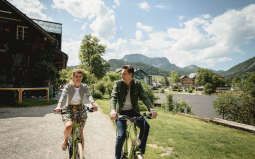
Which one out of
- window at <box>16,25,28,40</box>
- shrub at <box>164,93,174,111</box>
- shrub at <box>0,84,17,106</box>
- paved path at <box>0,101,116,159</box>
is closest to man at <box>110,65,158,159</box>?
paved path at <box>0,101,116,159</box>

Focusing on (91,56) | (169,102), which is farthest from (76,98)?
(91,56)

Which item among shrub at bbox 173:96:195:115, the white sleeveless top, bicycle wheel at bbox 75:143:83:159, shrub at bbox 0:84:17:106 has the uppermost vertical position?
the white sleeveless top

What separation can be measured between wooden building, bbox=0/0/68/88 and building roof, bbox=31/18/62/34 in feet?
24.4

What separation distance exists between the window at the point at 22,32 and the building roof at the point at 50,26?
7.30m

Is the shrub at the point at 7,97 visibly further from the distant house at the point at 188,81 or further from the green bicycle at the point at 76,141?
the distant house at the point at 188,81

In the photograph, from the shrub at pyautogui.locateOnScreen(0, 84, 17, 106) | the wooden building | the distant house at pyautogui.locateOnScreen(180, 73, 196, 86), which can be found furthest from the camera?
the distant house at pyautogui.locateOnScreen(180, 73, 196, 86)

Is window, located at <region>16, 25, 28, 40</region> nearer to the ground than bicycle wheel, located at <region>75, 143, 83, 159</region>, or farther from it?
farther from it

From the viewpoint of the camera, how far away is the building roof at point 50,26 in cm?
2135

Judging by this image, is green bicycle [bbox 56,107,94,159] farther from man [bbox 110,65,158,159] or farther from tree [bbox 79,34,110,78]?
tree [bbox 79,34,110,78]

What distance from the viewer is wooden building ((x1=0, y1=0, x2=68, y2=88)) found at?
500 inches

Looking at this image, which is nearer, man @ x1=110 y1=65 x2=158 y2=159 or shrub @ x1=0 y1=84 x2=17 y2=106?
man @ x1=110 y1=65 x2=158 y2=159

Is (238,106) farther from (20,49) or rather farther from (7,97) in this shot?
(20,49)

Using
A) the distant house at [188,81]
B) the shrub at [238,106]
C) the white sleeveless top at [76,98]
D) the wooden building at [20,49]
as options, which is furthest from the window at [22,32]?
the distant house at [188,81]

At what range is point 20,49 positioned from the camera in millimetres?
13492
